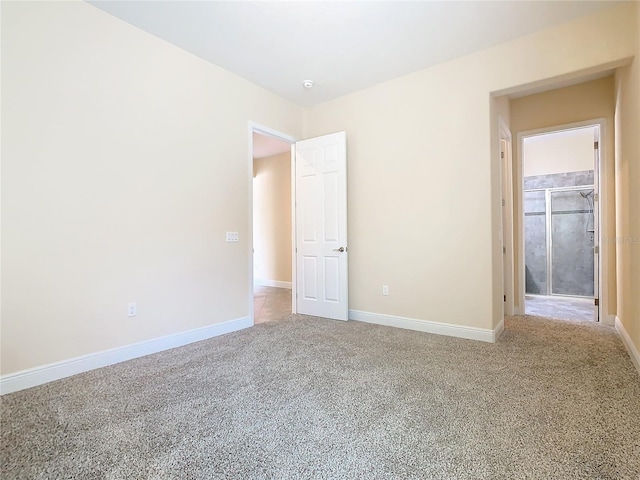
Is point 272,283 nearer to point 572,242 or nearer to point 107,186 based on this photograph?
point 107,186

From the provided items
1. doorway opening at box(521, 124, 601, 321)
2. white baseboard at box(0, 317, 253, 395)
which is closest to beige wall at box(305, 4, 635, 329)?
white baseboard at box(0, 317, 253, 395)

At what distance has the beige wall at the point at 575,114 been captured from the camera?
360 centimetres

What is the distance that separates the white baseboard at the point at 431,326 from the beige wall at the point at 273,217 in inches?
126

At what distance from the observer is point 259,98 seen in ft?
12.6

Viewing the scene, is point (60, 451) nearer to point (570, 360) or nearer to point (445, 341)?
point (445, 341)

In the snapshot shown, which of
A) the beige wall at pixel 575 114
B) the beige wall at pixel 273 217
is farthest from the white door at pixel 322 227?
the beige wall at pixel 273 217

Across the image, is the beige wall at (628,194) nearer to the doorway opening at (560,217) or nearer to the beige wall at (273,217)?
the doorway opening at (560,217)

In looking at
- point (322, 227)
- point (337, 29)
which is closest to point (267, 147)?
point (322, 227)

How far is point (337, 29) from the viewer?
2766 mm

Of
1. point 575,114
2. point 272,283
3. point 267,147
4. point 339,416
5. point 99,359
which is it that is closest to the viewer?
point 339,416

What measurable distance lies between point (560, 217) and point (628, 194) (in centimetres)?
334

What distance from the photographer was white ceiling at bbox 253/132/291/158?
6.01m

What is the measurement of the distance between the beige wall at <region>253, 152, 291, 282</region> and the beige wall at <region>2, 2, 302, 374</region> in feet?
10.7

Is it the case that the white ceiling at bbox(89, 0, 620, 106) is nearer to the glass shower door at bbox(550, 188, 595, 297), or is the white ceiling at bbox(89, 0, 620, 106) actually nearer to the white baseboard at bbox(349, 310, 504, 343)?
the white baseboard at bbox(349, 310, 504, 343)
